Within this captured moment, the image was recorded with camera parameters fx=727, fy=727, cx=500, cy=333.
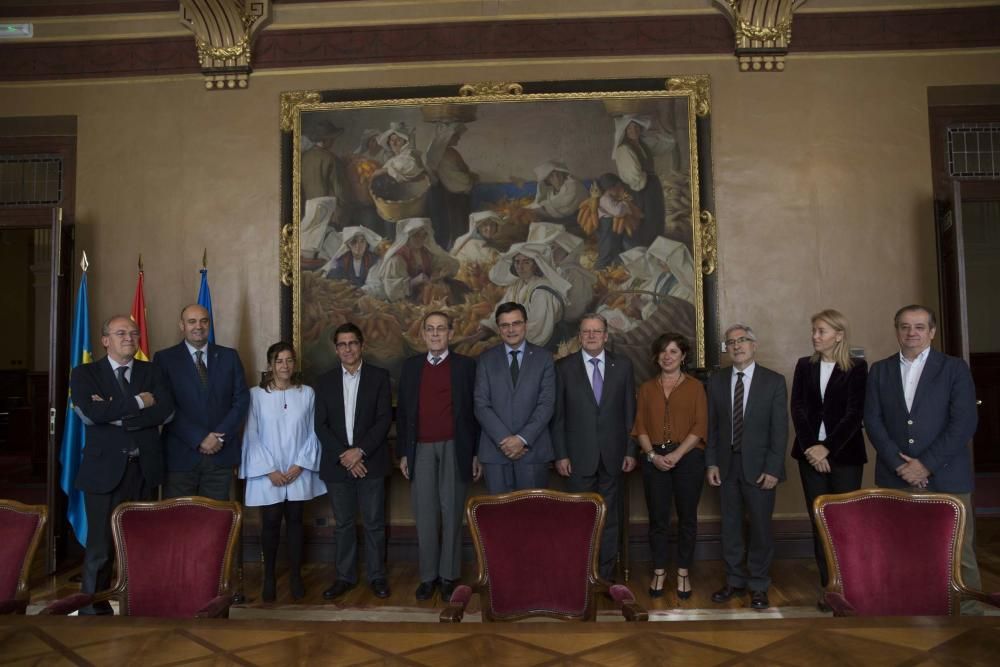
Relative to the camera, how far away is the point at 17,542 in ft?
8.08

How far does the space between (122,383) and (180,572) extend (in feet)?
5.96

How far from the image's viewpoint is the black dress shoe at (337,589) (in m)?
4.36

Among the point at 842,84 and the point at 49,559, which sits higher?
the point at 842,84

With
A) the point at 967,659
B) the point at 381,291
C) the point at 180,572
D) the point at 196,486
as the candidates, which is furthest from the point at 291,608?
the point at 967,659

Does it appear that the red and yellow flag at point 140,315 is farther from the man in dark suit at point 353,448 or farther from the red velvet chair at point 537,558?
the red velvet chair at point 537,558

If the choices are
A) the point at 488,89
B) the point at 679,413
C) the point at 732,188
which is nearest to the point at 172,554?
the point at 679,413

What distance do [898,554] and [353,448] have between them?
2.99 m

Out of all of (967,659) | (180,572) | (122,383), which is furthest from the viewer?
(122,383)

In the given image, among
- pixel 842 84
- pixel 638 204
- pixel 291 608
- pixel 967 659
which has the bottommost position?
pixel 291 608

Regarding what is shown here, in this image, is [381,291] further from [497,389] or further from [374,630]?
[374,630]

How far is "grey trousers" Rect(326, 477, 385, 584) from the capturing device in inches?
176

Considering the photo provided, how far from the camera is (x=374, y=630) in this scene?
1.91 metres

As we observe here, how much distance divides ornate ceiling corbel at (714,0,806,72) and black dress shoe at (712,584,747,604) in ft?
12.0

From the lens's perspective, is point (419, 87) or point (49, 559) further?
point (419, 87)
